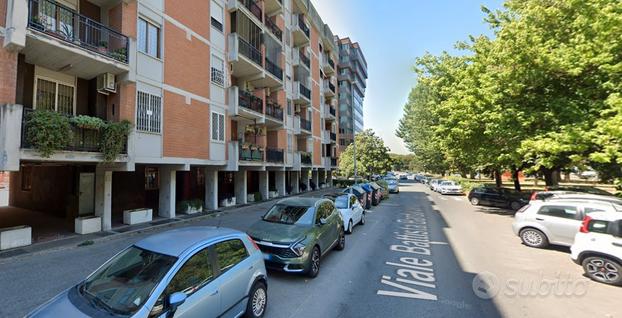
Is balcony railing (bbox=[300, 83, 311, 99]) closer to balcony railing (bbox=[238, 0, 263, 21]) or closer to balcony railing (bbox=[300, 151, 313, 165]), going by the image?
balcony railing (bbox=[300, 151, 313, 165])

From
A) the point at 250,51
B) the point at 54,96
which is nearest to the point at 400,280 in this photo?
the point at 54,96

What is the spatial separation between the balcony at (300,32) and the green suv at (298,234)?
2113cm

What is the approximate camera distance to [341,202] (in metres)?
11.7

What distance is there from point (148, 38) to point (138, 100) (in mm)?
2863

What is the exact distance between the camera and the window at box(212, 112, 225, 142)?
15.1 m

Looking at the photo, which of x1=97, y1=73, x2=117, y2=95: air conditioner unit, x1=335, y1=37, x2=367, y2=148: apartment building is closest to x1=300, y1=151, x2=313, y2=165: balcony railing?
x1=97, y1=73, x2=117, y2=95: air conditioner unit

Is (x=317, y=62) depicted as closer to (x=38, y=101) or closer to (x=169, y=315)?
(x=38, y=101)

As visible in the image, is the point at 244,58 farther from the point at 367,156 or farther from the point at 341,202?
the point at 367,156

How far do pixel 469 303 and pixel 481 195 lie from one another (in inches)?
690

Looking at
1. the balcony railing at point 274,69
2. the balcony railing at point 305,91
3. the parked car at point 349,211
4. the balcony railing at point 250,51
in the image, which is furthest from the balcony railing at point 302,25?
the parked car at point 349,211

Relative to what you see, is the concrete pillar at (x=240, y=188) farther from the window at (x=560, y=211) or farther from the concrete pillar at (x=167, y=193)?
the window at (x=560, y=211)

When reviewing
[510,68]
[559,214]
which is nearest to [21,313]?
[559,214]

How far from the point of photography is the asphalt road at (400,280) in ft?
16.4

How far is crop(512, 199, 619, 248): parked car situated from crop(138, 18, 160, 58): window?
1592 centimetres
